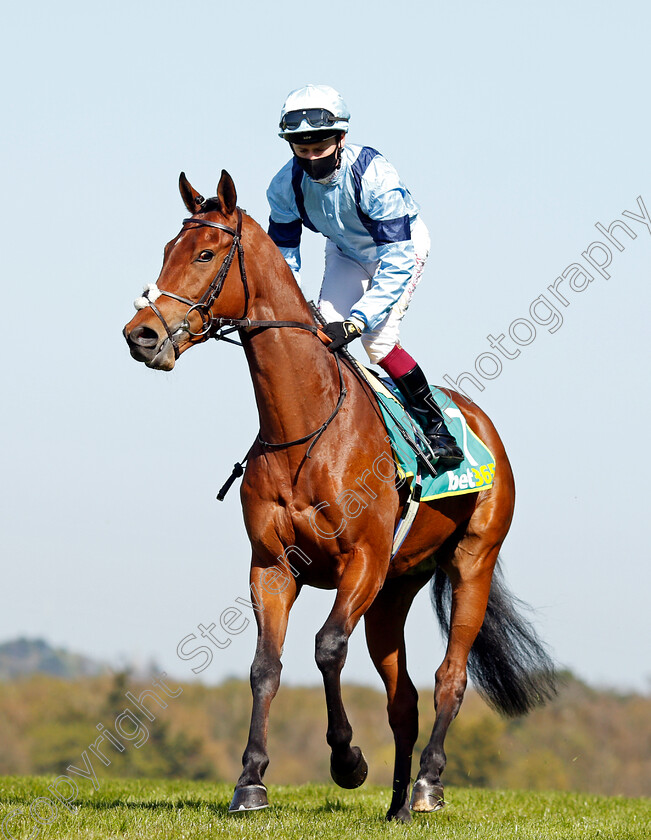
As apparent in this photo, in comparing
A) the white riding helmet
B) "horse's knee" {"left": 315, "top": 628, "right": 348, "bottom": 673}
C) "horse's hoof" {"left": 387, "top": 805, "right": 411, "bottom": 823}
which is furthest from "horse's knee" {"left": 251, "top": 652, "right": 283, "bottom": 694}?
the white riding helmet

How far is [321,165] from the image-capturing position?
512 cm

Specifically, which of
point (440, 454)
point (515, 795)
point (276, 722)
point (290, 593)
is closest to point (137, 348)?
point (290, 593)

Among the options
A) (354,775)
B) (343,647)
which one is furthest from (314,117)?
(354,775)

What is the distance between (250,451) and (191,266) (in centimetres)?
95

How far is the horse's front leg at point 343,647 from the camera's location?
462cm

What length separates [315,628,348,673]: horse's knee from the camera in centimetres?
460

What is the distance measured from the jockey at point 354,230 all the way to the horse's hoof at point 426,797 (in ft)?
5.19

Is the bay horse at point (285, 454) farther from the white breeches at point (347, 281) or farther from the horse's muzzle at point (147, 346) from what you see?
the white breeches at point (347, 281)

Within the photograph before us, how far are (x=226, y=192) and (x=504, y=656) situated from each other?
337cm

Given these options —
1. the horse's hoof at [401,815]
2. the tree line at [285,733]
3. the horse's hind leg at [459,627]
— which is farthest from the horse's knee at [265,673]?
the tree line at [285,733]

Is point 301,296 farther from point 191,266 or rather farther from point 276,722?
point 276,722

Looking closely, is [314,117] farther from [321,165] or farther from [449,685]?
[449,685]

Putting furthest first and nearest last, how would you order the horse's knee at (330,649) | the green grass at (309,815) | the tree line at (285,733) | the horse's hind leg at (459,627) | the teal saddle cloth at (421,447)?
the tree line at (285,733)
the horse's hind leg at (459,627)
the teal saddle cloth at (421,447)
the horse's knee at (330,649)
the green grass at (309,815)

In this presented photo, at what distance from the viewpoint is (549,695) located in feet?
22.0
